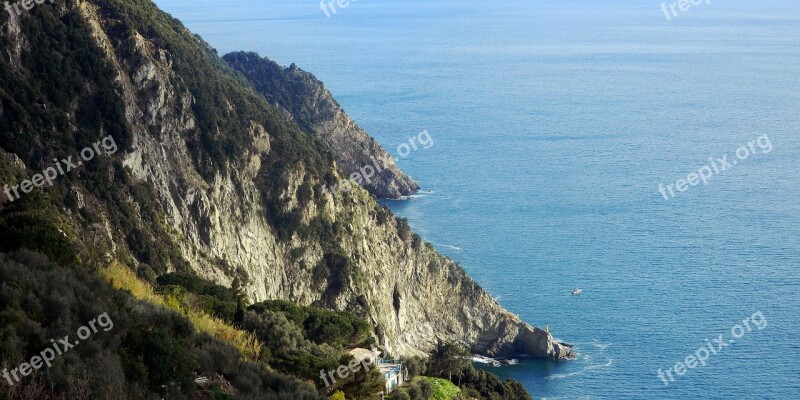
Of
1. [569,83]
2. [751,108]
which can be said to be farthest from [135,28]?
[569,83]

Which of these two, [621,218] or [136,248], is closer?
[136,248]

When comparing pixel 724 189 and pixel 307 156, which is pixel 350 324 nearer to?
pixel 307 156

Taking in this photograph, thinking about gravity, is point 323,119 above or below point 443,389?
above

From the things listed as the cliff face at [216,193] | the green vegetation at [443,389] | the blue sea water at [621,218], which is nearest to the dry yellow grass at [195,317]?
the cliff face at [216,193]

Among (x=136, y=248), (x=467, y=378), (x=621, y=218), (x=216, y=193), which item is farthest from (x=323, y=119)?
(x=136, y=248)

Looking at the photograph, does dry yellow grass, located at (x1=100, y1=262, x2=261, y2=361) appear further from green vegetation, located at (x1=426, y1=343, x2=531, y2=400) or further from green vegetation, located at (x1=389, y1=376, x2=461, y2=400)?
green vegetation, located at (x1=426, y1=343, x2=531, y2=400)

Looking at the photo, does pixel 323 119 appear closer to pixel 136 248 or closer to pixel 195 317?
pixel 136 248

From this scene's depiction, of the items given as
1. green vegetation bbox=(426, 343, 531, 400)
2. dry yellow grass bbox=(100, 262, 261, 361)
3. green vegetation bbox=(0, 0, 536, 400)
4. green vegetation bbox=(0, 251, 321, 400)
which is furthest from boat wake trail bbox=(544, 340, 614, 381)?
green vegetation bbox=(0, 251, 321, 400)
